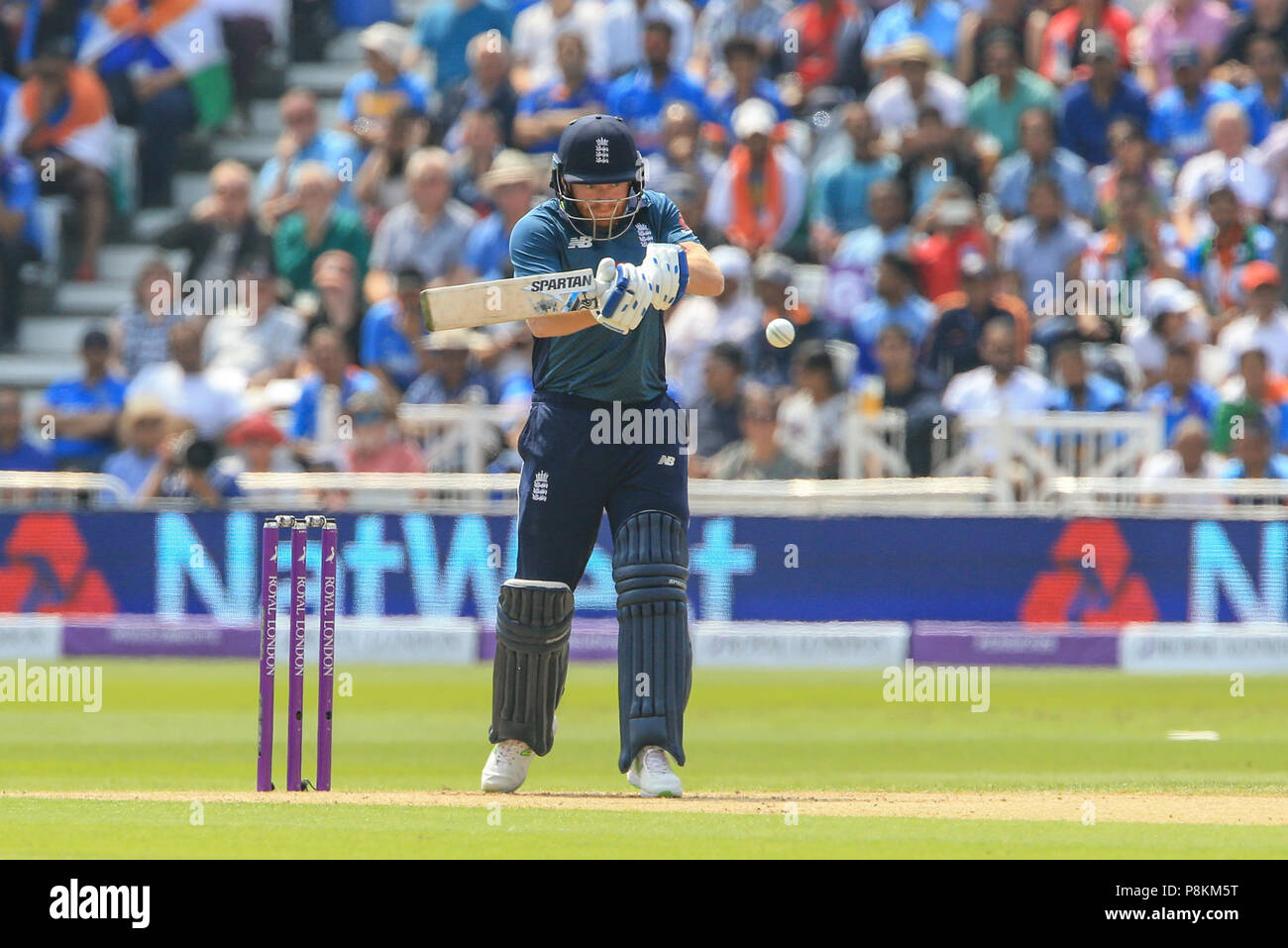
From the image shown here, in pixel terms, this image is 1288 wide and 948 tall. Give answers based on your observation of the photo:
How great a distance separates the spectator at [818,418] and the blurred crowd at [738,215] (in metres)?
0.02

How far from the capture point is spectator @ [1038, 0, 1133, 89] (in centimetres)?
1739

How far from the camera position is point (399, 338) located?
52.3ft

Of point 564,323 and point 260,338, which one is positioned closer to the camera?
point 564,323

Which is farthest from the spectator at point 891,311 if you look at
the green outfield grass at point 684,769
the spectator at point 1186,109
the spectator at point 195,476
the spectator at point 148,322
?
the spectator at point 148,322

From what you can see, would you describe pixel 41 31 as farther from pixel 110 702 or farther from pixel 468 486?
pixel 110 702

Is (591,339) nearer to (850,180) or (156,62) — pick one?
(850,180)

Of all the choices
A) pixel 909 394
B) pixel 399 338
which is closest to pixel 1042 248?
pixel 909 394

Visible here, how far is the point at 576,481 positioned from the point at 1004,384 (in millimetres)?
7795

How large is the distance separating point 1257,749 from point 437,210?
8.59 meters

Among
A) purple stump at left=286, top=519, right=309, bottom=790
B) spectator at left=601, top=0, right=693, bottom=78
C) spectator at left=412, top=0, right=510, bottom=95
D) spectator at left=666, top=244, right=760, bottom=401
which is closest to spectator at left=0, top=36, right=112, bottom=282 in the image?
spectator at left=412, top=0, right=510, bottom=95

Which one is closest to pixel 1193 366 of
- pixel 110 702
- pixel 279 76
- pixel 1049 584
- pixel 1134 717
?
pixel 1049 584

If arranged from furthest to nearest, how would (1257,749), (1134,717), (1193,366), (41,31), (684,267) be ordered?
(41,31) < (1193,366) < (1134,717) < (1257,749) < (684,267)
